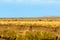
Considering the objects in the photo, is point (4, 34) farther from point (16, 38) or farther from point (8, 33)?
point (16, 38)

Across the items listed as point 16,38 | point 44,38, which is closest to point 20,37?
point 16,38

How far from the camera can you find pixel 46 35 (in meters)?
37.9

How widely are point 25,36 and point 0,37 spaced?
10.6 ft

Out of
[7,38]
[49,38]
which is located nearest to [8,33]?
[7,38]

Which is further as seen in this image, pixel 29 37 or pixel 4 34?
pixel 4 34

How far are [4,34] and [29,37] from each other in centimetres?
478

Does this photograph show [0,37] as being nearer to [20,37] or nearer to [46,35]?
[20,37]

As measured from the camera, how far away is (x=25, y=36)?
3603cm

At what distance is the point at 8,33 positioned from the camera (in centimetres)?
3950

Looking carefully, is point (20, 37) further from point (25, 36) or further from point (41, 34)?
point (41, 34)

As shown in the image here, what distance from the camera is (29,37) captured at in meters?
35.5

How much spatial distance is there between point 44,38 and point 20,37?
3.03m

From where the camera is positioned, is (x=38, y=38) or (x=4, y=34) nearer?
(x=38, y=38)

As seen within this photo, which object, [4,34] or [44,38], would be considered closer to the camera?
[44,38]
